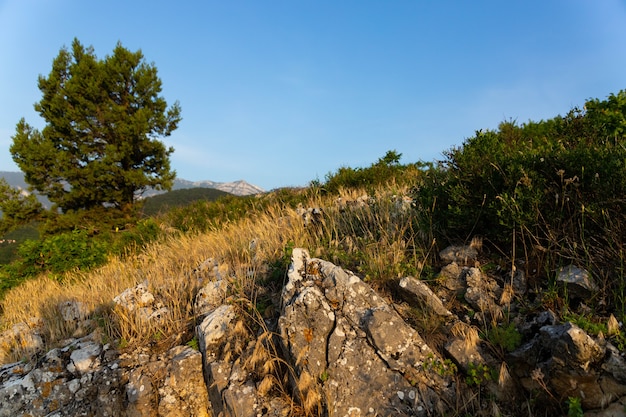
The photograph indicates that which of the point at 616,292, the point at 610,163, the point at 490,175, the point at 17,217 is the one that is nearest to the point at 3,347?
the point at 490,175

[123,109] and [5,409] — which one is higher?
[123,109]

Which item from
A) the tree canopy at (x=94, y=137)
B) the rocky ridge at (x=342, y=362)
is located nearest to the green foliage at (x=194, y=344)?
the rocky ridge at (x=342, y=362)

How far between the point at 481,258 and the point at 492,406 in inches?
69.1

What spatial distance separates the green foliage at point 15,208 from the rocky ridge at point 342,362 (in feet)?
72.3

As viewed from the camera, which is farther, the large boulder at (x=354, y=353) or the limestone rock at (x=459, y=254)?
the limestone rock at (x=459, y=254)

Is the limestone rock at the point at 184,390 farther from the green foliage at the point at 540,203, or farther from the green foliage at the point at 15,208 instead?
the green foliage at the point at 15,208

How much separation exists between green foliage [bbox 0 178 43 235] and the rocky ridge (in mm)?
22049

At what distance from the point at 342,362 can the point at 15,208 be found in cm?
2566

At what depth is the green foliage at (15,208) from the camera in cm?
2169

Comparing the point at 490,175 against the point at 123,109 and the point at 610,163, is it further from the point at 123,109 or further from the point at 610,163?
the point at 123,109

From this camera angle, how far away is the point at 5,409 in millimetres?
3943

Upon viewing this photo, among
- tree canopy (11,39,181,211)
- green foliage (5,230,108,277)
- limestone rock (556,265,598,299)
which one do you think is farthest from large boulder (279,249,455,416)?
tree canopy (11,39,181,211)

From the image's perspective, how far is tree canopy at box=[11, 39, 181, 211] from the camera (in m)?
21.9

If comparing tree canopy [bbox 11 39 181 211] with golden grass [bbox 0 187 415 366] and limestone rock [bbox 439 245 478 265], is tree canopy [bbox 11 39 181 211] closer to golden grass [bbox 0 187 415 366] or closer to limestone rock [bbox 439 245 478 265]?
golden grass [bbox 0 187 415 366]
